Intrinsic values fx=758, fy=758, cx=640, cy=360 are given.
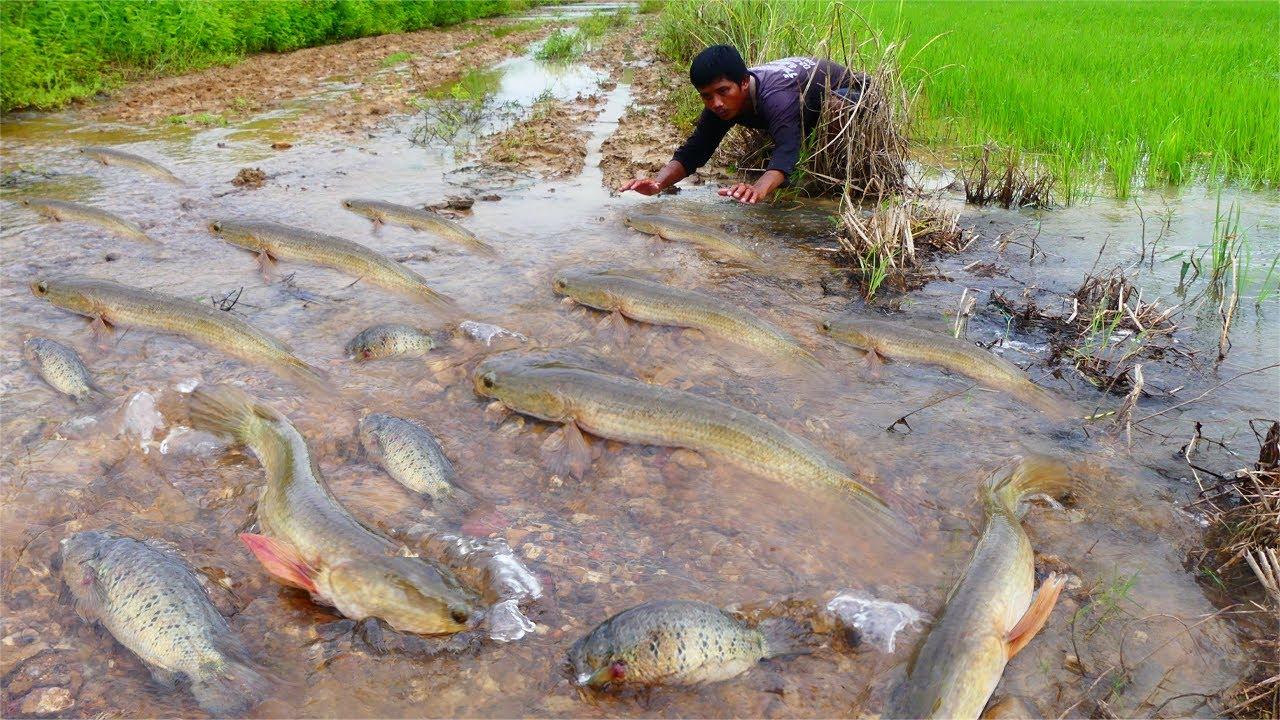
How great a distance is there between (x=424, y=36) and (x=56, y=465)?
883 inches

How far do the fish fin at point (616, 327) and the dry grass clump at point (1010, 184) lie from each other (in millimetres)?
4489

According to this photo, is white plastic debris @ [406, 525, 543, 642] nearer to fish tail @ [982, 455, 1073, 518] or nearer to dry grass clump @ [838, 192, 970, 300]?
fish tail @ [982, 455, 1073, 518]

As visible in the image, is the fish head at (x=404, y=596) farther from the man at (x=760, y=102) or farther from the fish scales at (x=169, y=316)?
the man at (x=760, y=102)

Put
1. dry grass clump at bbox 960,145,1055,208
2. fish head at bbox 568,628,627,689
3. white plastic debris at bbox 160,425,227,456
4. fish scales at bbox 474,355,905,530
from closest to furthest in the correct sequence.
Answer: fish head at bbox 568,628,627,689, fish scales at bbox 474,355,905,530, white plastic debris at bbox 160,425,227,456, dry grass clump at bbox 960,145,1055,208

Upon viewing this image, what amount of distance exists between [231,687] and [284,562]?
427 mm

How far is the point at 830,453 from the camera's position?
3.65 metres

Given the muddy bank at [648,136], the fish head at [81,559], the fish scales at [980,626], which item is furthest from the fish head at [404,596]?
the muddy bank at [648,136]

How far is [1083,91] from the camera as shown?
10430mm

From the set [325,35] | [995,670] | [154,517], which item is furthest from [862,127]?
[325,35]

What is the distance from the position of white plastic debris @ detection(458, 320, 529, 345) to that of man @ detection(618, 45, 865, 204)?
118 inches

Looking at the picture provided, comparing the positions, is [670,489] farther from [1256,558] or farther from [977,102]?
[977,102]

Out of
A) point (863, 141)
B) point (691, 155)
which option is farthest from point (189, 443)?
point (863, 141)

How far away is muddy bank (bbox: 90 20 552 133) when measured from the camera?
A: 10.9m

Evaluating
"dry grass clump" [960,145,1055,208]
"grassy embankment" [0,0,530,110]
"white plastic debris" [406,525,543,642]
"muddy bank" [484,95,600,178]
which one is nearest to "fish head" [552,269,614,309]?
"white plastic debris" [406,525,543,642]
